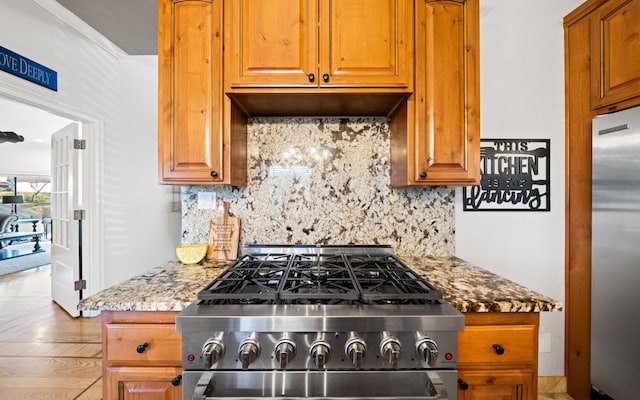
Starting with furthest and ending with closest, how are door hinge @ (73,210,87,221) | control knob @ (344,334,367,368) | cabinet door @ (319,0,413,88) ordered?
door hinge @ (73,210,87,221) → cabinet door @ (319,0,413,88) → control knob @ (344,334,367,368)

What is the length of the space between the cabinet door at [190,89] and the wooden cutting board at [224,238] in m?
0.39

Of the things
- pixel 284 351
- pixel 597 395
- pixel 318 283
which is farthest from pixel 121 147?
pixel 597 395

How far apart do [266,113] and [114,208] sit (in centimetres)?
245

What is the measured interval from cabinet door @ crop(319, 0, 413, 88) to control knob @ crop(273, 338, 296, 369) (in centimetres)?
114

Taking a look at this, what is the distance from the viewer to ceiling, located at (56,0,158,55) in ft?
8.25

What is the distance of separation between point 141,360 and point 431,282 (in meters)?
A: 1.18

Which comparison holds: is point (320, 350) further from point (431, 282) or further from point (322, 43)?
point (322, 43)

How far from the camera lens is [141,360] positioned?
114 centimetres

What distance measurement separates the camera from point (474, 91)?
152cm

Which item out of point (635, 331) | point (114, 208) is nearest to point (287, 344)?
point (635, 331)

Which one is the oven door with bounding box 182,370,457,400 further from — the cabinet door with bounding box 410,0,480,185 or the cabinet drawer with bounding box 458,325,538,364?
the cabinet door with bounding box 410,0,480,185

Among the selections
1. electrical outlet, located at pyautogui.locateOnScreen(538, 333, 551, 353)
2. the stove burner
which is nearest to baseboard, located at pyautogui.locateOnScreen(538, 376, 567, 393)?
electrical outlet, located at pyautogui.locateOnScreen(538, 333, 551, 353)

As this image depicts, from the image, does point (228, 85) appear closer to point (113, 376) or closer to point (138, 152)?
point (113, 376)

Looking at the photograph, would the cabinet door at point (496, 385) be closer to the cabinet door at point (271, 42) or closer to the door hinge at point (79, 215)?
the cabinet door at point (271, 42)
